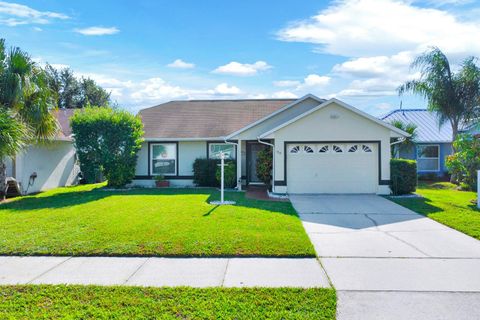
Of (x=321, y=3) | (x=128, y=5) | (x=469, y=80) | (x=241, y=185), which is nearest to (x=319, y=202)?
(x=241, y=185)

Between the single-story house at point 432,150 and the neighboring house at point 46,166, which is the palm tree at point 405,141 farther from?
the neighboring house at point 46,166

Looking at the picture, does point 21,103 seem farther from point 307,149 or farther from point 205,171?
point 307,149

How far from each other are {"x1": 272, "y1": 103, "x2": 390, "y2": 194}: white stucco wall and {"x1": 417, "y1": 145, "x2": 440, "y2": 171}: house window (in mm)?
9570

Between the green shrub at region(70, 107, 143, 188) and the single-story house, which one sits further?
the single-story house

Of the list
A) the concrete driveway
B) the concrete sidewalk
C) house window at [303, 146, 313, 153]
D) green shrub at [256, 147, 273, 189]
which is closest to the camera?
the concrete driveway

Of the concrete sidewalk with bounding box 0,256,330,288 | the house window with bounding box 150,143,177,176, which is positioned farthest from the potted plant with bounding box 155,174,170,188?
the concrete sidewalk with bounding box 0,256,330,288

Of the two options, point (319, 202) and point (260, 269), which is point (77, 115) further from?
point (260, 269)

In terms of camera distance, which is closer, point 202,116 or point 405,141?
point 202,116

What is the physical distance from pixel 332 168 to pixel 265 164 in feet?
10.7

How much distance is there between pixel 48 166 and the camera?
17672 mm

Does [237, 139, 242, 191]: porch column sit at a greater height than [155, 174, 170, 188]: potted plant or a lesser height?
greater

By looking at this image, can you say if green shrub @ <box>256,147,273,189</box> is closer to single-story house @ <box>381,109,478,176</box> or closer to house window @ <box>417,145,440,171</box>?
single-story house @ <box>381,109,478,176</box>

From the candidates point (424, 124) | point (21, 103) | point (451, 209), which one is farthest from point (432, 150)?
point (21, 103)

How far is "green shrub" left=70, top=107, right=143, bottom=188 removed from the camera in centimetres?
1638
